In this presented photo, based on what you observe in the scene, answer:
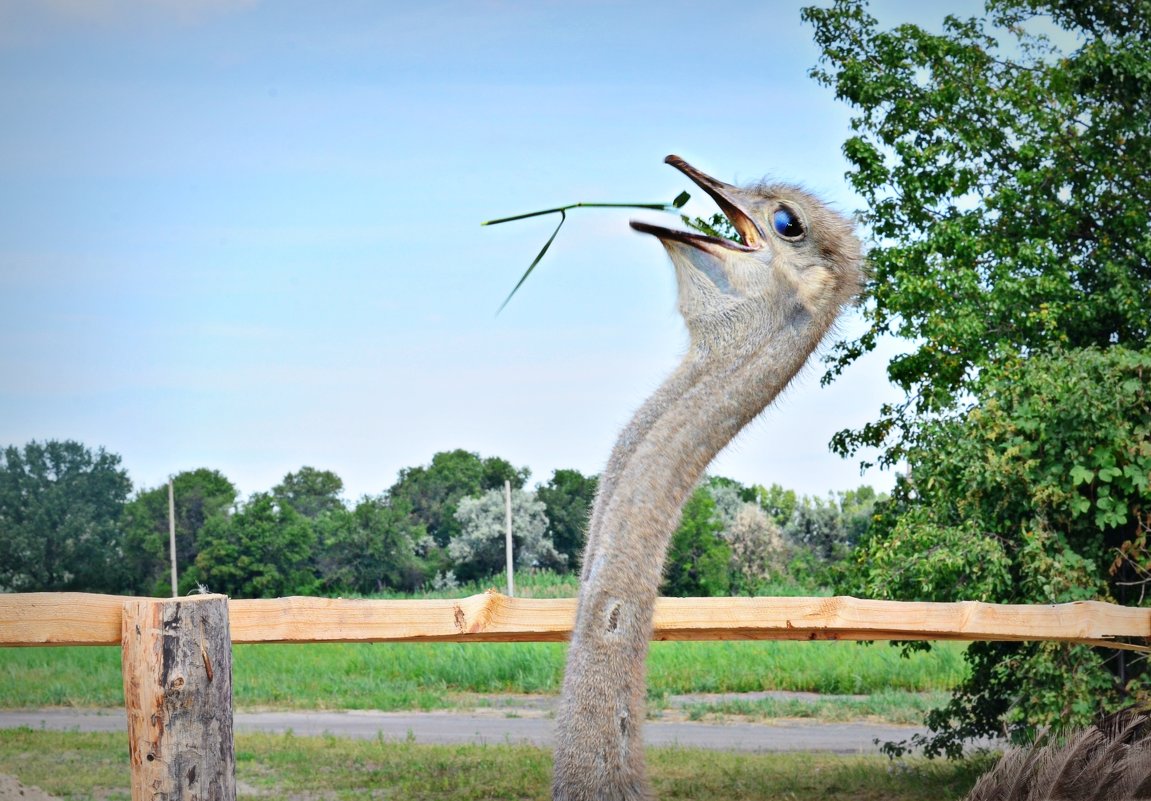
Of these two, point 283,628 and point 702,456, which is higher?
point 702,456

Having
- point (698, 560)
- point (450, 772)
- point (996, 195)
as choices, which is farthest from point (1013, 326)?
point (698, 560)

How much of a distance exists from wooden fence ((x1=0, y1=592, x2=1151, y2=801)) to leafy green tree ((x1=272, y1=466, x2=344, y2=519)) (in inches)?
510

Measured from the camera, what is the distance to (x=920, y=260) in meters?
6.94

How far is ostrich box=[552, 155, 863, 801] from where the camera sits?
2.04 meters

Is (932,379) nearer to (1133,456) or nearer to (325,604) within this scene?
(1133,456)

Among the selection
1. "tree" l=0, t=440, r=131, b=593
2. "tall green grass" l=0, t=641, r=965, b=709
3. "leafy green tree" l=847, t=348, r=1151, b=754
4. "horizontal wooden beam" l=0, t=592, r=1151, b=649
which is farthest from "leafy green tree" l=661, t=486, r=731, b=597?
"horizontal wooden beam" l=0, t=592, r=1151, b=649

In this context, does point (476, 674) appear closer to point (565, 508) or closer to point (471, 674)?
point (471, 674)

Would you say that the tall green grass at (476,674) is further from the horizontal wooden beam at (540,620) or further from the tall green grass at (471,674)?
the horizontal wooden beam at (540,620)

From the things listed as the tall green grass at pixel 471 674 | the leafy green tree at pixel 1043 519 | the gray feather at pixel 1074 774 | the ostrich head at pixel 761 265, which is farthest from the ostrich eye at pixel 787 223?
the tall green grass at pixel 471 674

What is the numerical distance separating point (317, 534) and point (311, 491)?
3.82 ft

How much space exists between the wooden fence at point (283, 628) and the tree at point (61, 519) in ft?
42.1

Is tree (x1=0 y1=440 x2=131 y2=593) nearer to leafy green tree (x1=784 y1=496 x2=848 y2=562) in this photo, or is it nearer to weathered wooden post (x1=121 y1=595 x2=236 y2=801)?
leafy green tree (x1=784 y1=496 x2=848 y2=562)

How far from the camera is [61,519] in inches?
594

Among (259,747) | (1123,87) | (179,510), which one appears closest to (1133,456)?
(1123,87)
